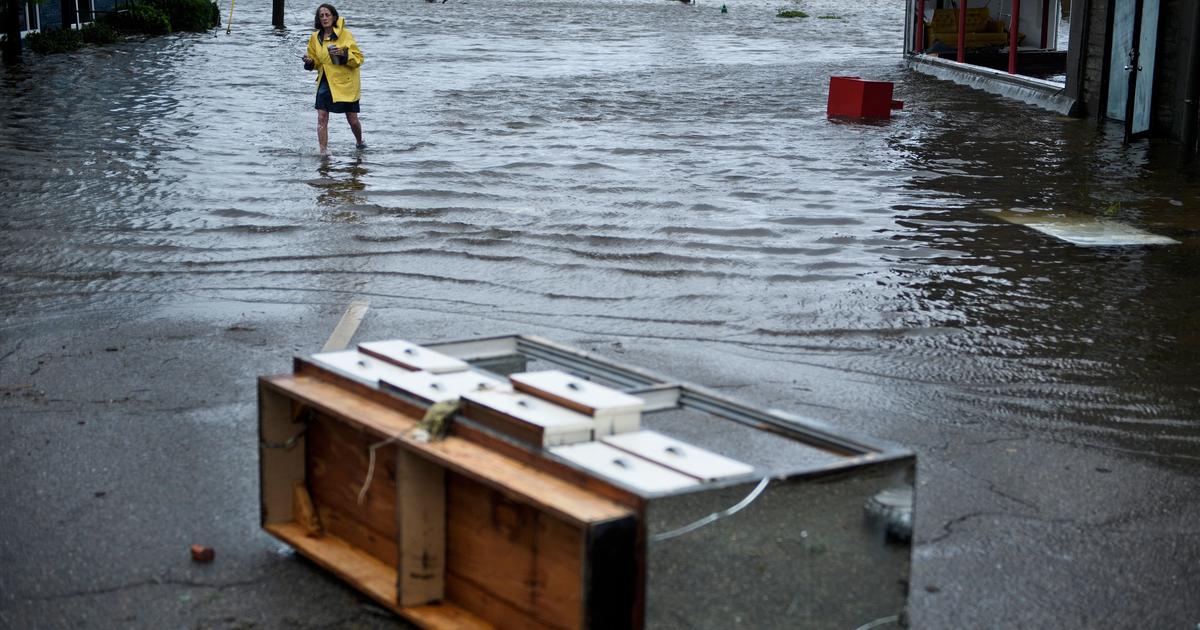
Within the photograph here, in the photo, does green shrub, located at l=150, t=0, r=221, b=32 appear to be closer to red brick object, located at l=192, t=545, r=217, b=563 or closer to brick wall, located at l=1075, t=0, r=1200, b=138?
brick wall, located at l=1075, t=0, r=1200, b=138

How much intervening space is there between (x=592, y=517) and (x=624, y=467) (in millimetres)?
323

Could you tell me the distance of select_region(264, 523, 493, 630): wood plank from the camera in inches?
172

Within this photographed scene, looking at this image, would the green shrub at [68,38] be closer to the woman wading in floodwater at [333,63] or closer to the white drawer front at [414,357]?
the woman wading in floodwater at [333,63]

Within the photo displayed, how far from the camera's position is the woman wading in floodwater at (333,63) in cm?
1523

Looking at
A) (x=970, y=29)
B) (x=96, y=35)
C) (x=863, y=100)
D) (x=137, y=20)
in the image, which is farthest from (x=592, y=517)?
(x=137, y=20)

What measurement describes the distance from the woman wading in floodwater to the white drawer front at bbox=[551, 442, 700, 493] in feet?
38.6

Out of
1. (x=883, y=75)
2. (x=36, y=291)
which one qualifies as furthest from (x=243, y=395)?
(x=883, y=75)

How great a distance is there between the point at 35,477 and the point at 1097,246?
8.36m

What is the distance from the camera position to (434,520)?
441cm

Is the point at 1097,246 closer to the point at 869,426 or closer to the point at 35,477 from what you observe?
the point at 869,426

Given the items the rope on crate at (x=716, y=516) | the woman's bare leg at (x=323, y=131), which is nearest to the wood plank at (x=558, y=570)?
the rope on crate at (x=716, y=516)

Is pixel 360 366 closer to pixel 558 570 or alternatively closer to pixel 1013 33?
pixel 558 570

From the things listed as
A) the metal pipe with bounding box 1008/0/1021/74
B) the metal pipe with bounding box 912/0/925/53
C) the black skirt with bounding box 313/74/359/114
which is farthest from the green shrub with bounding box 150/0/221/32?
the black skirt with bounding box 313/74/359/114

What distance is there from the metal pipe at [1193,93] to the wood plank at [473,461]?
14.3m
